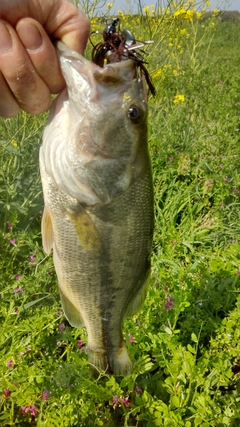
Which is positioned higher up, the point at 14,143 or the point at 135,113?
the point at 135,113

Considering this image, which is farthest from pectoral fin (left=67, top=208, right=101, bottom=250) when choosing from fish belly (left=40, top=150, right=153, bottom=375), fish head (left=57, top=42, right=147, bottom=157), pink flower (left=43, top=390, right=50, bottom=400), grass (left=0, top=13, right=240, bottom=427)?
pink flower (left=43, top=390, right=50, bottom=400)

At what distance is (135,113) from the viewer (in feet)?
5.34

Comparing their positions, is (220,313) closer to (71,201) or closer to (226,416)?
(226,416)

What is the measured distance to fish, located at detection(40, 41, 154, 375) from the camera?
1.53 m

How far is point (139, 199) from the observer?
1.70 m

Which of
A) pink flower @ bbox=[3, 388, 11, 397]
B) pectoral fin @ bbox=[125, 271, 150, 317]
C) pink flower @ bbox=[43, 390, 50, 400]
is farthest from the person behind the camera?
pink flower @ bbox=[3, 388, 11, 397]

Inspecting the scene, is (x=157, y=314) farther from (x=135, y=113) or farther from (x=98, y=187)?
(x=135, y=113)

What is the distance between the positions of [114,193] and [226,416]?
1275 millimetres

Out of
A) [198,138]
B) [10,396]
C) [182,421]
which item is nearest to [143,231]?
[182,421]

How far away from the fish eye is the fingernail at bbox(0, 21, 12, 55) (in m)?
0.47

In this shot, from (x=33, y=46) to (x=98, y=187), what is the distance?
548 millimetres

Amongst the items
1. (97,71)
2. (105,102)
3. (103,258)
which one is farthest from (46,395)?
(97,71)

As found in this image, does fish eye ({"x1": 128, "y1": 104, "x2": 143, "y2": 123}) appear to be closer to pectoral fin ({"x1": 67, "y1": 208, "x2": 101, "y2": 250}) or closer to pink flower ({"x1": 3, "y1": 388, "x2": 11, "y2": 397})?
pectoral fin ({"x1": 67, "y1": 208, "x2": 101, "y2": 250})

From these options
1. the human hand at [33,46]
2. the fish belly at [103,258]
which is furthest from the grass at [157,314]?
the human hand at [33,46]
